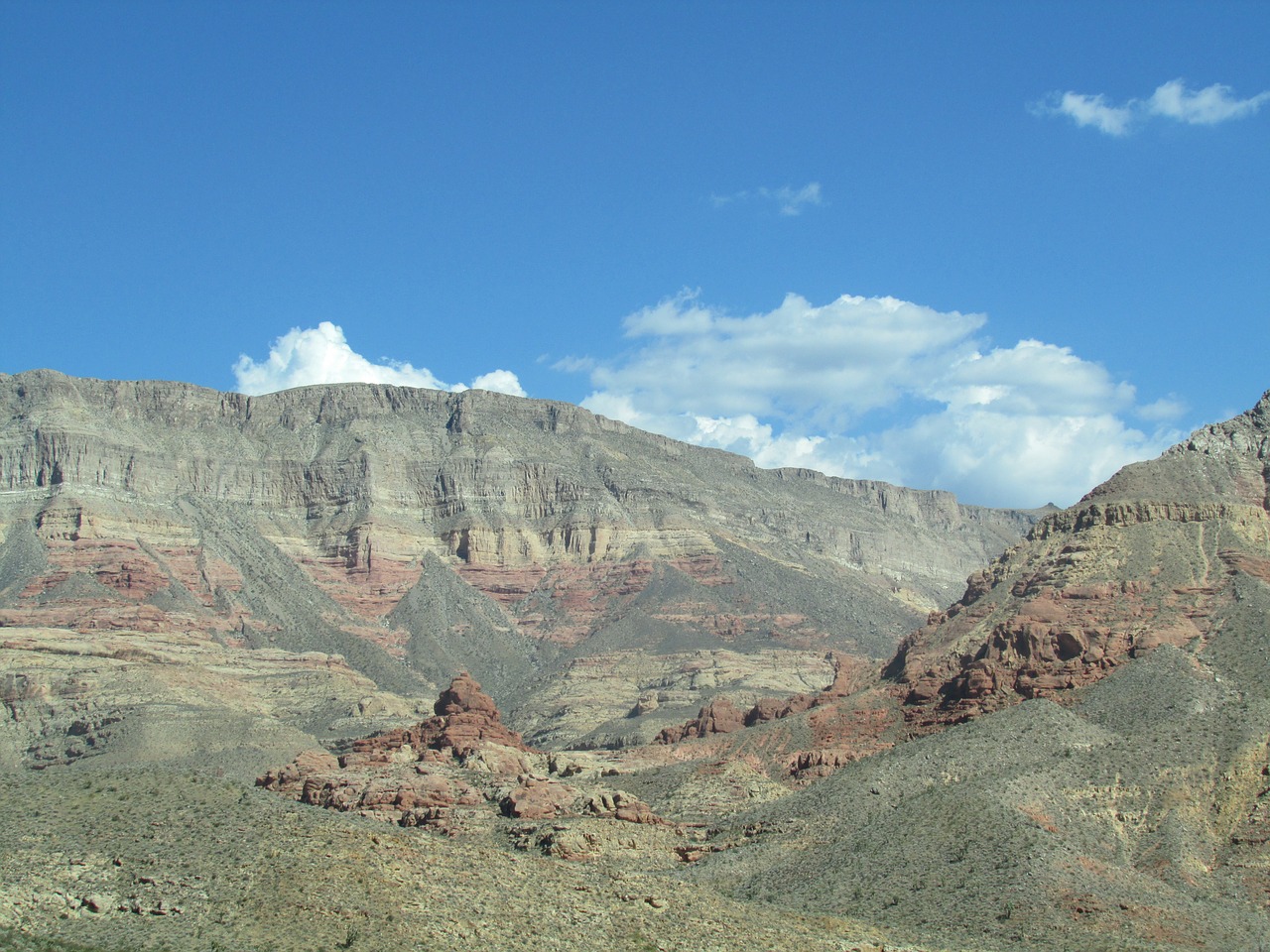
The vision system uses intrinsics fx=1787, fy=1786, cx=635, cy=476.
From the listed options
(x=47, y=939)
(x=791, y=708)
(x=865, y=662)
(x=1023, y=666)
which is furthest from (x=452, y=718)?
(x=47, y=939)

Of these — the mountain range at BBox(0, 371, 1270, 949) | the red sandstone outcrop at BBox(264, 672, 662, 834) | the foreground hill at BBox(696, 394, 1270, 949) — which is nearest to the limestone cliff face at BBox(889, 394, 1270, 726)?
the foreground hill at BBox(696, 394, 1270, 949)

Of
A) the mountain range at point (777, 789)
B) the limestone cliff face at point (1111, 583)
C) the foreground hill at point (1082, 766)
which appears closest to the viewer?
the mountain range at point (777, 789)

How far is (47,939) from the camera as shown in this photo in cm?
4775

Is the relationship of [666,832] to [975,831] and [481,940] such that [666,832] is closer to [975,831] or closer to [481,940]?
[975,831]

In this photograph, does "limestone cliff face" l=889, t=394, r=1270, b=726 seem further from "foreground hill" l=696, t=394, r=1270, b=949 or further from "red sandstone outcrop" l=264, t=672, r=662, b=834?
"red sandstone outcrop" l=264, t=672, r=662, b=834

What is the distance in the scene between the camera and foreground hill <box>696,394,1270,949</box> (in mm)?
70688

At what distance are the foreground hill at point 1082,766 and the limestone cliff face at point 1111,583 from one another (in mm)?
203

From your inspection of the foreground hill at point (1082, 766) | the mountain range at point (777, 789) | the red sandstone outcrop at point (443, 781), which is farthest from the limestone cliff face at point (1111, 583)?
Result: the red sandstone outcrop at point (443, 781)

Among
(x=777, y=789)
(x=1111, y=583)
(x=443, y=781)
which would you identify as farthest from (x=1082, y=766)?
(x=1111, y=583)

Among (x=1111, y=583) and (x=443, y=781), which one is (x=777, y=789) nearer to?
(x=443, y=781)

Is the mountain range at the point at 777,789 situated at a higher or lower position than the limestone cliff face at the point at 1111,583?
lower

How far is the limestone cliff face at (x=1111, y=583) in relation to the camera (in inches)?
4154

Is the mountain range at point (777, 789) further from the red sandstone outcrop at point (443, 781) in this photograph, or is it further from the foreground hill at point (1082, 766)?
the red sandstone outcrop at point (443, 781)

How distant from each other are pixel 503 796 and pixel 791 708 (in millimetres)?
46404
